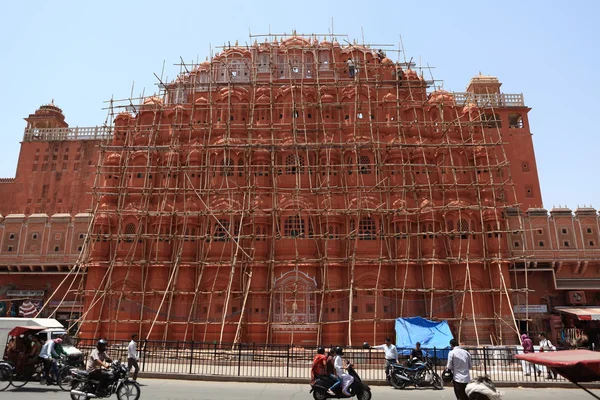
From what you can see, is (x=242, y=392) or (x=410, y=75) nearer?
(x=242, y=392)

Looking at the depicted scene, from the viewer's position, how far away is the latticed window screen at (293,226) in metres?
26.6

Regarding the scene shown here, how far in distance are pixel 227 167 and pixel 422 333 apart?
14400 millimetres

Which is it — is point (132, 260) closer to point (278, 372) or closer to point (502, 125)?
point (278, 372)

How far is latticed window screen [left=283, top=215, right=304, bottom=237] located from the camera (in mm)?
26641

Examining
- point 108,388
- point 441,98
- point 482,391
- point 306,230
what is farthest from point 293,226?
point 482,391

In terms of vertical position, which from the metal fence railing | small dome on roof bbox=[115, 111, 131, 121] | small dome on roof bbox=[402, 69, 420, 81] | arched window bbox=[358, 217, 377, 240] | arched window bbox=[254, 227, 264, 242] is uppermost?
small dome on roof bbox=[402, 69, 420, 81]

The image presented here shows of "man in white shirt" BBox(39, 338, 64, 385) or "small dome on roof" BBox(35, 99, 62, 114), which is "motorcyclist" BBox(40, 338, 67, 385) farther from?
"small dome on roof" BBox(35, 99, 62, 114)

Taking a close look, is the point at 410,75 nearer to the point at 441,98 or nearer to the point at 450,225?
the point at 441,98

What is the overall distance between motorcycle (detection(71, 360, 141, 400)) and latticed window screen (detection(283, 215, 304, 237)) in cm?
1635

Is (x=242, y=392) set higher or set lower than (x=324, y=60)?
lower

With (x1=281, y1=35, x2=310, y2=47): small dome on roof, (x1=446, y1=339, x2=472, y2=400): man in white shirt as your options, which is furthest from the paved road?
(x1=281, y1=35, x2=310, y2=47): small dome on roof

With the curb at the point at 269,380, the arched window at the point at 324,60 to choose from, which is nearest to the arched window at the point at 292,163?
the arched window at the point at 324,60

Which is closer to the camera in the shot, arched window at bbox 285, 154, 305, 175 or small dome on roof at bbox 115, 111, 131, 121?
arched window at bbox 285, 154, 305, 175

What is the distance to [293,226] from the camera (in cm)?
2670
